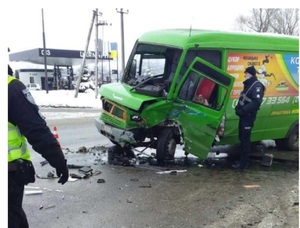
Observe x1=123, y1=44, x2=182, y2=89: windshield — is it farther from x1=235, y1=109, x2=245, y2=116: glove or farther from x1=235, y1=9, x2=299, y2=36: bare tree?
x1=235, y1=9, x2=299, y2=36: bare tree

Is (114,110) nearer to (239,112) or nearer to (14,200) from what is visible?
(239,112)

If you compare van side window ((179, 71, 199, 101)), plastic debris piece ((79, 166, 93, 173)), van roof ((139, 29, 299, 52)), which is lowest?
plastic debris piece ((79, 166, 93, 173))

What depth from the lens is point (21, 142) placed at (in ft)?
8.92

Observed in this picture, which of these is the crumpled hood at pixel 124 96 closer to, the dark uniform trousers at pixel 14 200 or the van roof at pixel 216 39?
the van roof at pixel 216 39

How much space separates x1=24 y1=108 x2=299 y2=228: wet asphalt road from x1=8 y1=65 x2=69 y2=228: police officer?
1516 millimetres

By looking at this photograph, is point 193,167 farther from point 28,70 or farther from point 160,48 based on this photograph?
point 28,70

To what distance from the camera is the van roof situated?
6828 millimetres

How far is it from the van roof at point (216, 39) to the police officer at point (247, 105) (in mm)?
696

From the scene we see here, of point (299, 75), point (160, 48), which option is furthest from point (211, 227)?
point (299, 75)

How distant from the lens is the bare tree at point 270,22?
32.6m

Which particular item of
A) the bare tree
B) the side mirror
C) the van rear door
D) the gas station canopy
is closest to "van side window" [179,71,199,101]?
the van rear door

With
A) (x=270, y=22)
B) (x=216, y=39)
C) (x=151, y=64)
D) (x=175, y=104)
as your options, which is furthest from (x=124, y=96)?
(x=270, y=22)

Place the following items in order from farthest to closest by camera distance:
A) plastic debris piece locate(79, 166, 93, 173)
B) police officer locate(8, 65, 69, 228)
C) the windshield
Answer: the windshield, plastic debris piece locate(79, 166, 93, 173), police officer locate(8, 65, 69, 228)

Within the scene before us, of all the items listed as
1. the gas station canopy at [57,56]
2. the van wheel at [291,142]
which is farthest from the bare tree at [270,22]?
the van wheel at [291,142]
